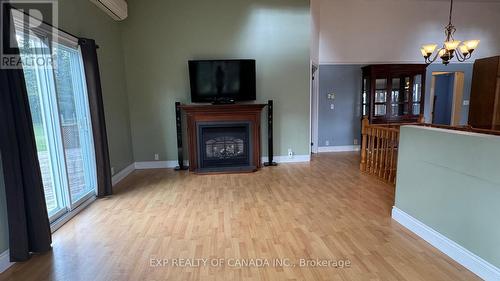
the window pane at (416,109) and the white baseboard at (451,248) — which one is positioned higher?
the window pane at (416,109)

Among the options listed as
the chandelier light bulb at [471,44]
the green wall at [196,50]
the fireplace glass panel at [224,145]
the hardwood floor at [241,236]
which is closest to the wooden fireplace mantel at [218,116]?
the fireplace glass panel at [224,145]

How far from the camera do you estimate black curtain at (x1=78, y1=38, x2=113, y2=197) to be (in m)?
3.46

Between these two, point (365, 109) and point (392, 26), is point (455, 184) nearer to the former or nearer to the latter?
point (365, 109)

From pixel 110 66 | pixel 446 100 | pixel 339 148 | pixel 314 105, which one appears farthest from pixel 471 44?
pixel 110 66

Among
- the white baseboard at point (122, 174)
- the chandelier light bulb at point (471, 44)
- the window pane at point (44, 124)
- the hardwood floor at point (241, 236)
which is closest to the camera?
the hardwood floor at point (241, 236)

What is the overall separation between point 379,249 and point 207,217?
1.82 meters

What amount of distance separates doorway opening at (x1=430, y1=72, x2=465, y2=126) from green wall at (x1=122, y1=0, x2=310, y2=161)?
4.78 meters

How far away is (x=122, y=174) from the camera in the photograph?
4.70 m

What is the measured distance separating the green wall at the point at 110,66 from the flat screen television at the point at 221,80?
1314mm

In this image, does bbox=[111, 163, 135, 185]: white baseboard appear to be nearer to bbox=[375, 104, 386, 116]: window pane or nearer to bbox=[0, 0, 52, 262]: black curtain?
bbox=[0, 0, 52, 262]: black curtain

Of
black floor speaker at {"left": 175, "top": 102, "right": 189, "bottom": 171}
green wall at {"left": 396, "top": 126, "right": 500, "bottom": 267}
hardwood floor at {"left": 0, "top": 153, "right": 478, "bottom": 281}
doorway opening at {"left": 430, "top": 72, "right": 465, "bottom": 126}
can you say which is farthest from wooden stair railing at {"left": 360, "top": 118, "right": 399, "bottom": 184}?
doorway opening at {"left": 430, "top": 72, "right": 465, "bottom": 126}

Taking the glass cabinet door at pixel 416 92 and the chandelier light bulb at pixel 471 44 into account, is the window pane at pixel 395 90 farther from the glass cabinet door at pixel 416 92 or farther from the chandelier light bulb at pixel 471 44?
the chandelier light bulb at pixel 471 44

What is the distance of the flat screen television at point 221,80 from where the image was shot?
495 centimetres

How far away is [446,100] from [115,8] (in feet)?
31.9
